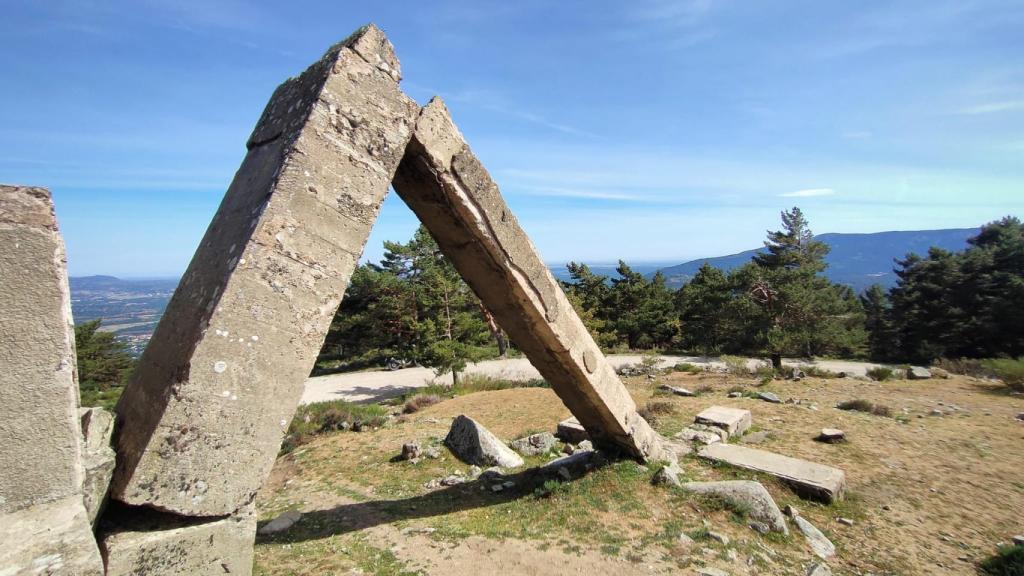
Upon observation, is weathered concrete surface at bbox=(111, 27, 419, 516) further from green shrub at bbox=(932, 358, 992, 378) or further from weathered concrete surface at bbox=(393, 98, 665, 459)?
green shrub at bbox=(932, 358, 992, 378)

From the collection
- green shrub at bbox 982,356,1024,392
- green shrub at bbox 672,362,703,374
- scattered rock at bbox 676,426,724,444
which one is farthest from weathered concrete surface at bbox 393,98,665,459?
green shrub at bbox 982,356,1024,392

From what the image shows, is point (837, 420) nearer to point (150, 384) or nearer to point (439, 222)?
point (439, 222)

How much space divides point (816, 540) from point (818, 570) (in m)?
0.87

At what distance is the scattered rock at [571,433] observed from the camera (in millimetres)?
8537

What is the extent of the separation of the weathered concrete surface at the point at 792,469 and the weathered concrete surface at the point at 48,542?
711cm

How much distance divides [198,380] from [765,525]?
18.5 feet

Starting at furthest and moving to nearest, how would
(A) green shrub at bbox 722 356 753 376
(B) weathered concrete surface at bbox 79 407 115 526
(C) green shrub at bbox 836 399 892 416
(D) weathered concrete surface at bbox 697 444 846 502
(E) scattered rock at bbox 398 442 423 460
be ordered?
(A) green shrub at bbox 722 356 753 376, (C) green shrub at bbox 836 399 892 416, (E) scattered rock at bbox 398 442 423 460, (D) weathered concrete surface at bbox 697 444 846 502, (B) weathered concrete surface at bbox 79 407 115 526

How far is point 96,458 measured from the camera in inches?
103

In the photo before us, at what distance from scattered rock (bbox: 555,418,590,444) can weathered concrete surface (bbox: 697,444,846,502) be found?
212cm

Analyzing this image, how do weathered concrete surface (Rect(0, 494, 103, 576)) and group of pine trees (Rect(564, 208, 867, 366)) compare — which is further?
group of pine trees (Rect(564, 208, 867, 366))

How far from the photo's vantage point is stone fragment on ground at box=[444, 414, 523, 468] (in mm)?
7900

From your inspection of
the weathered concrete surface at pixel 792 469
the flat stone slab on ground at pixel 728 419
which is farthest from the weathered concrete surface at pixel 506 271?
the flat stone slab on ground at pixel 728 419

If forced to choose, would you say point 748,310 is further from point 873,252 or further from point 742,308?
point 873,252

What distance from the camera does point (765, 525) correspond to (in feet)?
16.5
